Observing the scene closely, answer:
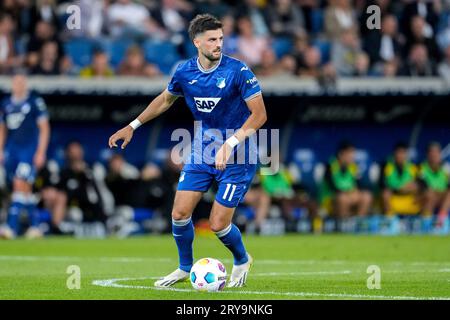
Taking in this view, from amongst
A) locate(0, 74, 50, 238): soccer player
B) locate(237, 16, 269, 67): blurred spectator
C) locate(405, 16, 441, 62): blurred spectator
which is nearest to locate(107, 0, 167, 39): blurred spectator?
locate(237, 16, 269, 67): blurred spectator

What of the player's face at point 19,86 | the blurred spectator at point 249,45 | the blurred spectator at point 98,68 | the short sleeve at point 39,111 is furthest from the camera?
the blurred spectator at point 249,45

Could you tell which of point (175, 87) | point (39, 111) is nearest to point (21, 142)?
point (39, 111)

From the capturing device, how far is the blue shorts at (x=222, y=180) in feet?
32.0

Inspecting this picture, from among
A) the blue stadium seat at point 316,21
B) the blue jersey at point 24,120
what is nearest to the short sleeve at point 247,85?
the blue jersey at point 24,120

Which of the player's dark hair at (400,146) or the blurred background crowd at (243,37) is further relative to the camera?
the player's dark hair at (400,146)

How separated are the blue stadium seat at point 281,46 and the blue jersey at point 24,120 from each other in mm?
6289

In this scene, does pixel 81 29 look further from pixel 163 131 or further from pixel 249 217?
pixel 249 217

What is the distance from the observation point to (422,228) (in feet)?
69.7

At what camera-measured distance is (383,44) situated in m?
22.6

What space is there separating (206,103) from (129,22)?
12050 millimetres

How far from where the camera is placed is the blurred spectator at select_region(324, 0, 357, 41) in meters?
22.7

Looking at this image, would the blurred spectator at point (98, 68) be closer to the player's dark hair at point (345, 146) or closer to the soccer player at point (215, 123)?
the player's dark hair at point (345, 146)

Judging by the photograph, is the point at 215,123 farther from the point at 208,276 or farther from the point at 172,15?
the point at 172,15
